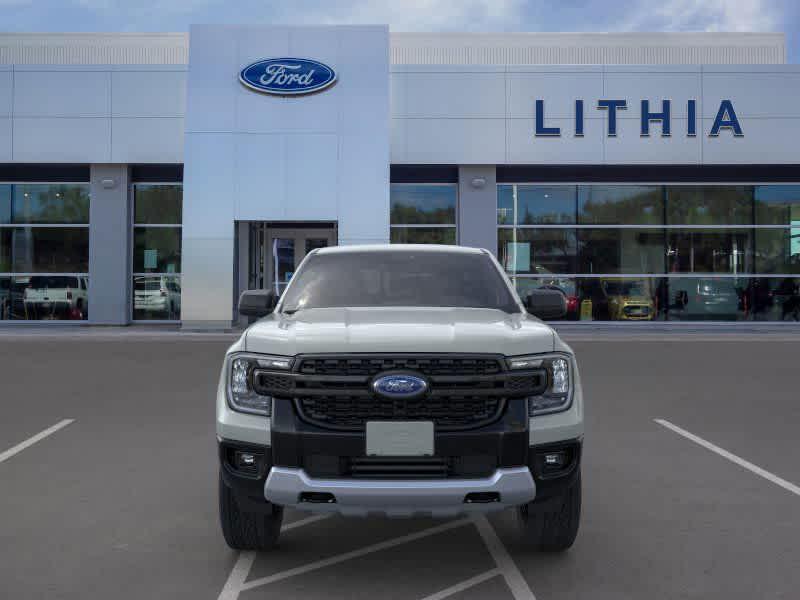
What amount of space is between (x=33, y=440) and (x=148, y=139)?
1680cm

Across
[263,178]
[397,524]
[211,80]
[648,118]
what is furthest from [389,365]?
[648,118]

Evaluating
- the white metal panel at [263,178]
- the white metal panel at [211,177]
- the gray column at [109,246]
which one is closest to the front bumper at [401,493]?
the white metal panel at [263,178]

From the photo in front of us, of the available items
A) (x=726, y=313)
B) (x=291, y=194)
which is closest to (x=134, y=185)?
(x=291, y=194)

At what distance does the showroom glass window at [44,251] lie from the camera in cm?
2492

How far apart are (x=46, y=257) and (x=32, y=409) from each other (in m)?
16.5

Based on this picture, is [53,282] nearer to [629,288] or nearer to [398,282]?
[629,288]

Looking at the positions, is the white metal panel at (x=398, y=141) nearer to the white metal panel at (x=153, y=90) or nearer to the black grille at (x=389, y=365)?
the white metal panel at (x=153, y=90)

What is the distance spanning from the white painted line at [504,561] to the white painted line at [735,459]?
2411 millimetres

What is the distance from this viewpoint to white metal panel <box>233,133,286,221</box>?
2230 cm

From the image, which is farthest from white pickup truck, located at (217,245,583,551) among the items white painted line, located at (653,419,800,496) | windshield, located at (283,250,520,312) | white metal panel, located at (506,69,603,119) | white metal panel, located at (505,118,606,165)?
white metal panel, located at (506,69,603,119)

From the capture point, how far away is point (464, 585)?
4.14 meters

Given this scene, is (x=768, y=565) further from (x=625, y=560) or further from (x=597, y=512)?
(x=597, y=512)

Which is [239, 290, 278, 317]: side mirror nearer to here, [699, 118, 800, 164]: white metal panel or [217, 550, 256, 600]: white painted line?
[217, 550, 256, 600]: white painted line

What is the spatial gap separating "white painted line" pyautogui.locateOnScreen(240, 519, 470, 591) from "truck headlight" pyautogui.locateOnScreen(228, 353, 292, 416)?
84 centimetres
